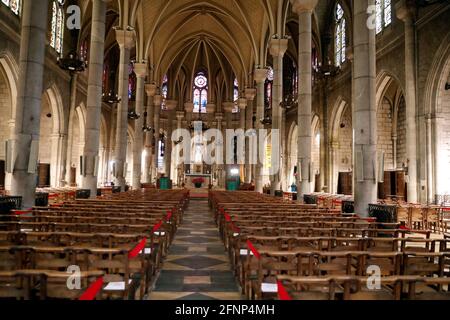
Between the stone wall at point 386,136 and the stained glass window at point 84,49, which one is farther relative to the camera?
the stained glass window at point 84,49

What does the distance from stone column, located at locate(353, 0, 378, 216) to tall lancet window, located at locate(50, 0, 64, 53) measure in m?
18.8

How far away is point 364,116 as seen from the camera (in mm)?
10914

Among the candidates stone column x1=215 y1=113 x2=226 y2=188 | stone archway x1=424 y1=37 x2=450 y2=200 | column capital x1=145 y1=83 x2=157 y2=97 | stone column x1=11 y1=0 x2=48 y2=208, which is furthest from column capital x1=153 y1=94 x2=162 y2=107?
stone archway x1=424 y1=37 x2=450 y2=200

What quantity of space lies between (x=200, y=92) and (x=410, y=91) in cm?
3268

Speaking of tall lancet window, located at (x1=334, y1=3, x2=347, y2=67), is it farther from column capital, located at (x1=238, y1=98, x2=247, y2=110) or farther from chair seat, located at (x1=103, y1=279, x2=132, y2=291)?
chair seat, located at (x1=103, y1=279, x2=132, y2=291)

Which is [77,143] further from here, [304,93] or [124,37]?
[304,93]

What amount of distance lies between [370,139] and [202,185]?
2169 centimetres

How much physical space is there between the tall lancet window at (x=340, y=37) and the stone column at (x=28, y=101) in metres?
19.0

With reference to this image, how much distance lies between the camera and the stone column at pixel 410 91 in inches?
618

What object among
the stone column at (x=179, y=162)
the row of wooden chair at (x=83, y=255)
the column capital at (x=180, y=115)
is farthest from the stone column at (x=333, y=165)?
the column capital at (x=180, y=115)

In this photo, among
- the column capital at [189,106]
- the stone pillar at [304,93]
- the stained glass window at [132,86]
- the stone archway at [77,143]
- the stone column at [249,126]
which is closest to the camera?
the stone pillar at [304,93]

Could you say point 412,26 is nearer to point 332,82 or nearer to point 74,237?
point 332,82

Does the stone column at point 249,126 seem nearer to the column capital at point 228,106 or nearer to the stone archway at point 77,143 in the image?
the column capital at point 228,106

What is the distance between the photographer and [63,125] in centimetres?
2402
